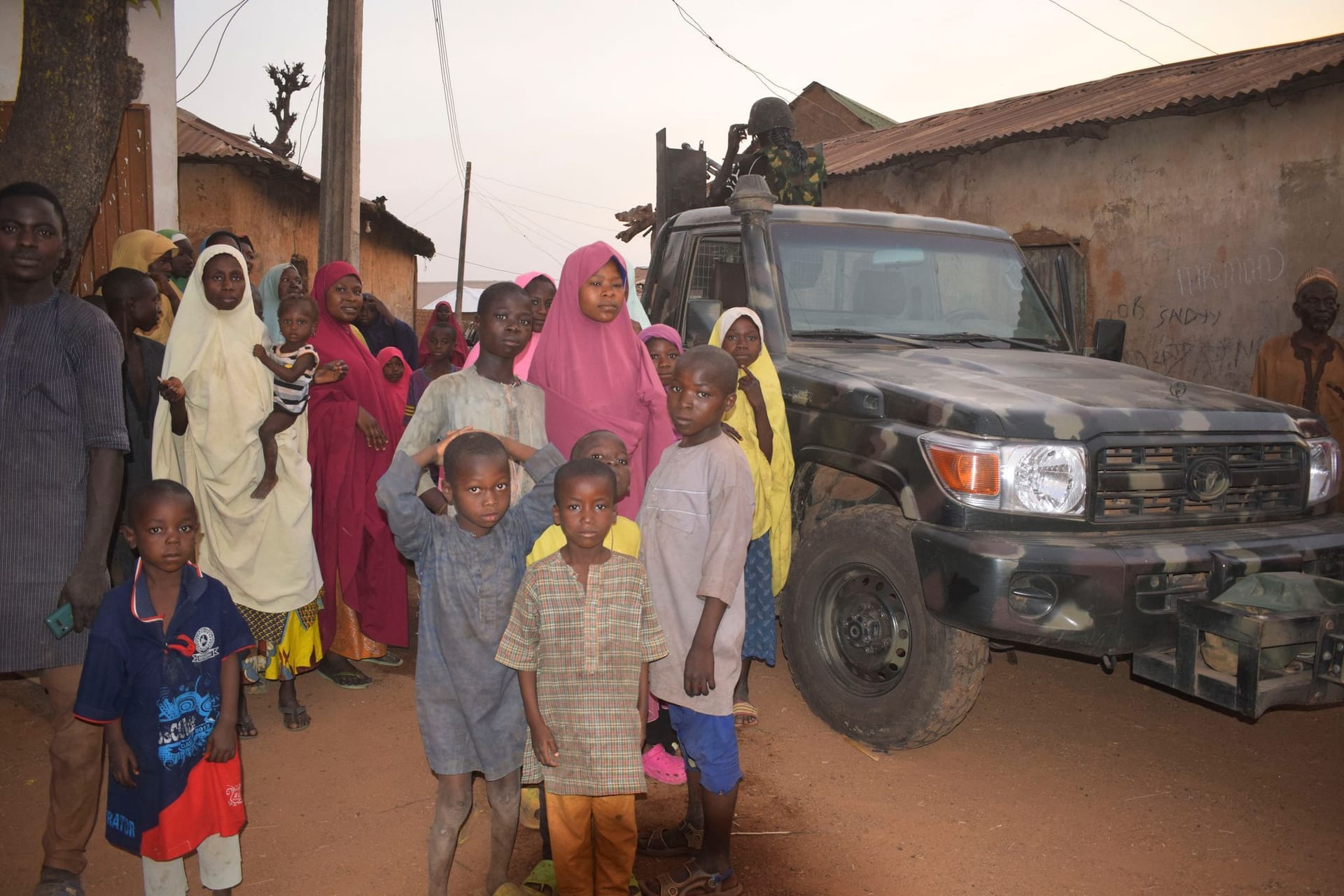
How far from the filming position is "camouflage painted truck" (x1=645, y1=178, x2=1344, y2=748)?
10.7 feet

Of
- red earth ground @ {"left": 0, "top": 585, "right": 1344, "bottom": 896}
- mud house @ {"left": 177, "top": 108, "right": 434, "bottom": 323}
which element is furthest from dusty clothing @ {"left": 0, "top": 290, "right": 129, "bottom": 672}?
mud house @ {"left": 177, "top": 108, "right": 434, "bottom": 323}

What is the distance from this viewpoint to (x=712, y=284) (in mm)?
5191

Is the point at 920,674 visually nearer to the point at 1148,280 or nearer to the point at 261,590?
the point at 261,590

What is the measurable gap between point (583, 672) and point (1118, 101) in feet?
33.4

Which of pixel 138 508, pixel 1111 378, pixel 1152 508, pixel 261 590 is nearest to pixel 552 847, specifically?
pixel 138 508

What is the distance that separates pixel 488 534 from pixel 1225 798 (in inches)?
115

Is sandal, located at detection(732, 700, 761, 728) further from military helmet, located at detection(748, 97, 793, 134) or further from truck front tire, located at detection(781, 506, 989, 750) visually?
military helmet, located at detection(748, 97, 793, 134)

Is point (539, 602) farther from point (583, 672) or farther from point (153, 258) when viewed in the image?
point (153, 258)

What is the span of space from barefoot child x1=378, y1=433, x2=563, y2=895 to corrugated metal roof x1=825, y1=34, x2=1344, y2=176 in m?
8.55

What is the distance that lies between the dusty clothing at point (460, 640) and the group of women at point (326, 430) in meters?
0.89

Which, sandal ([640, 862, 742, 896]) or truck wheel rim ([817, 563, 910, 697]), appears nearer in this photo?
sandal ([640, 862, 742, 896])

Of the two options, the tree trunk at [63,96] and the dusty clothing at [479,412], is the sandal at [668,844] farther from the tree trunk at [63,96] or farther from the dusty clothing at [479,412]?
the tree trunk at [63,96]

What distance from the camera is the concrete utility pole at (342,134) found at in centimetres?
755

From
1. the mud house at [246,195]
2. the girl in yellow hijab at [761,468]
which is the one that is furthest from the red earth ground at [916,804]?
the mud house at [246,195]
